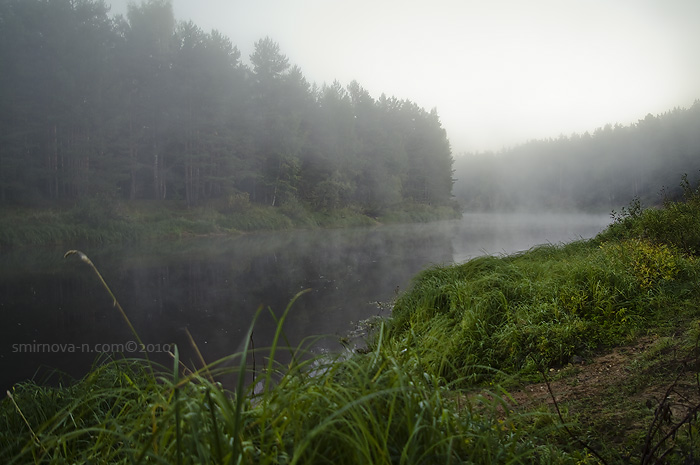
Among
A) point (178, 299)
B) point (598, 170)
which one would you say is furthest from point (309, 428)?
point (598, 170)

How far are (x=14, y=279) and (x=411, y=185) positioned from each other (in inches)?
1807

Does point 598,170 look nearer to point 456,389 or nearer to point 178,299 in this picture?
point 178,299

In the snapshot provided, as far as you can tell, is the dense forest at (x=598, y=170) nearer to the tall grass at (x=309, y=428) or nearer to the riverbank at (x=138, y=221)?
the tall grass at (x=309, y=428)

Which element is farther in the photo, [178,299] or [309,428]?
[178,299]

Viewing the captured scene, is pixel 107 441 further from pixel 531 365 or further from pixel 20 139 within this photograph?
pixel 20 139

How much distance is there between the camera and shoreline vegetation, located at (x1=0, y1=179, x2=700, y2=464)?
1.20 meters

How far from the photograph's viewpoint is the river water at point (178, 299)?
212 inches

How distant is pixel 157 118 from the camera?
2703 cm

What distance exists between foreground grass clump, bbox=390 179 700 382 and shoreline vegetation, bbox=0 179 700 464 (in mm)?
23

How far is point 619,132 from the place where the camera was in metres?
61.2

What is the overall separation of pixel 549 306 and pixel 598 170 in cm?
5936

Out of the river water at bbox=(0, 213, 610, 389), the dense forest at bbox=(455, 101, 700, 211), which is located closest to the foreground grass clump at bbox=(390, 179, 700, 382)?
the river water at bbox=(0, 213, 610, 389)

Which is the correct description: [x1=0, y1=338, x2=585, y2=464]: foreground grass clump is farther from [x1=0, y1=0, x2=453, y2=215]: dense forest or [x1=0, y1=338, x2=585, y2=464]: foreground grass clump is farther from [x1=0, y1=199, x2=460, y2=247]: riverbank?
[x1=0, y1=0, x2=453, y2=215]: dense forest

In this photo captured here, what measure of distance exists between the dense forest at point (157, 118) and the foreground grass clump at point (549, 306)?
70.3ft
